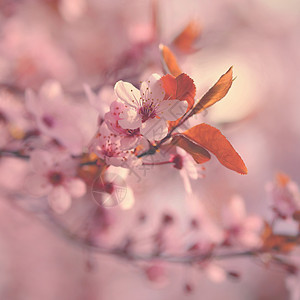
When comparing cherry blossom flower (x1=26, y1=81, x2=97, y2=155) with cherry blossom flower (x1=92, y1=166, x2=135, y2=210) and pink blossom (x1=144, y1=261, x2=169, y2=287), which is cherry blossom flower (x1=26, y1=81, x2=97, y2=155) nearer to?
cherry blossom flower (x1=92, y1=166, x2=135, y2=210)

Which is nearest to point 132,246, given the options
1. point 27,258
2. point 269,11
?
point 27,258

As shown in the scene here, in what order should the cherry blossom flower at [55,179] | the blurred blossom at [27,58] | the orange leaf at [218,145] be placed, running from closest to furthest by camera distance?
the orange leaf at [218,145], the cherry blossom flower at [55,179], the blurred blossom at [27,58]

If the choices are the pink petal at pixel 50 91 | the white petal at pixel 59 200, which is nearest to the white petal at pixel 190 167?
the white petal at pixel 59 200

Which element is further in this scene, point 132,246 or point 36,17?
point 36,17

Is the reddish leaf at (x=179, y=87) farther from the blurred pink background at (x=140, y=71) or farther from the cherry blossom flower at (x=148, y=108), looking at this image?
the blurred pink background at (x=140, y=71)

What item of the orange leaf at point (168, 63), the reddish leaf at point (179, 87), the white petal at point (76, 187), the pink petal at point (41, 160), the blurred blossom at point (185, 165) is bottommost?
the white petal at point (76, 187)

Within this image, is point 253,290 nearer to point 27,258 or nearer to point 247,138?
point 247,138
